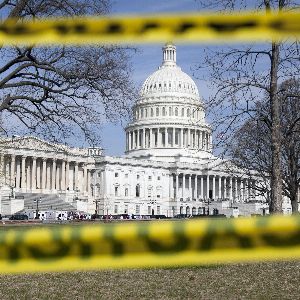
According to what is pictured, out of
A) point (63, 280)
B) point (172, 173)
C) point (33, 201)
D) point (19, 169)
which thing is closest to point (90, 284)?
point (63, 280)

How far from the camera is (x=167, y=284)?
1010cm

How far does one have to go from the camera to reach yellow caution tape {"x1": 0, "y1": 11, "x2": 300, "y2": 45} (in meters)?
1.59

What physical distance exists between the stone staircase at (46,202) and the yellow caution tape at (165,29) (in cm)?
9599

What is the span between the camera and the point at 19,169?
4146 inches

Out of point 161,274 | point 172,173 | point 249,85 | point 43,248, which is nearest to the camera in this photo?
A: point 43,248

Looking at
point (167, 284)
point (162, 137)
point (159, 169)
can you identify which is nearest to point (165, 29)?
point (167, 284)

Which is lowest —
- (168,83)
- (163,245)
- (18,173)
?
(163,245)

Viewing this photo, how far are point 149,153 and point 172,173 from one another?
6.44m

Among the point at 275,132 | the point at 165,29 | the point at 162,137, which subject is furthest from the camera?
the point at 162,137

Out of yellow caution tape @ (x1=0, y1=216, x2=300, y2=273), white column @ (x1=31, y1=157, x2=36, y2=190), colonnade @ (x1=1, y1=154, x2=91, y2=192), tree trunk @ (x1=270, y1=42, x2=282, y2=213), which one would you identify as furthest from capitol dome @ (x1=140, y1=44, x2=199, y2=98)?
yellow caution tape @ (x1=0, y1=216, x2=300, y2=273)

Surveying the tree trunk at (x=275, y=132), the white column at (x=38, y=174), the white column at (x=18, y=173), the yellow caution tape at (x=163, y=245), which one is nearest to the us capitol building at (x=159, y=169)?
the white column at (x=38, y=174)

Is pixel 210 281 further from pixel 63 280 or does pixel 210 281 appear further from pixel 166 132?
pixel 166 132

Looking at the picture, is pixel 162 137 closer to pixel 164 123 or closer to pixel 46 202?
pixel 164 123

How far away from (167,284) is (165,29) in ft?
28.8
